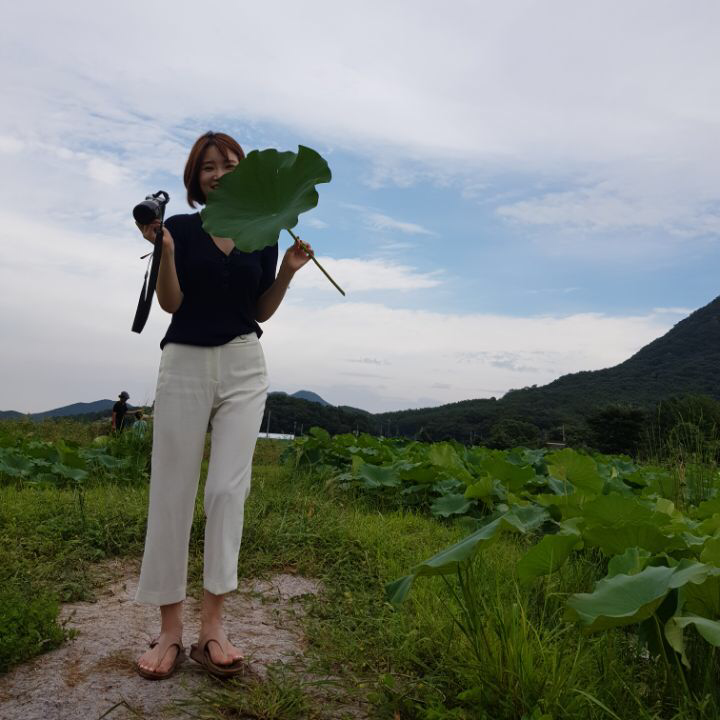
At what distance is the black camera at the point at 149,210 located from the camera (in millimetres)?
1989

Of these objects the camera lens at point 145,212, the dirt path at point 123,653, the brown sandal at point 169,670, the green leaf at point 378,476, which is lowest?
the dirt path at point 123,653

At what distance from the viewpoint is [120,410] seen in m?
10.3

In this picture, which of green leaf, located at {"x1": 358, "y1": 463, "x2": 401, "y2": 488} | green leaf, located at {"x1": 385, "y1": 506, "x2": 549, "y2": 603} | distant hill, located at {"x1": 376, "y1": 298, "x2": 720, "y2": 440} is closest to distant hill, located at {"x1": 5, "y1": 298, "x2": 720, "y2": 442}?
distant hill, located at {"x1": 376, "y1": 298, "x2": 720, "y2": 440}

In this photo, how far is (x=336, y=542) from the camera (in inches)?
136

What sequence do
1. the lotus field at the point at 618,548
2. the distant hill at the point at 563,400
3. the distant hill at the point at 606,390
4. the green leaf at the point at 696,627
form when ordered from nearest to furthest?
the green leaf at the point at 696,627 → the lotus field at the point at 618,548 → the distant hill at the point at 563,400 → the distant hill at the point at 606,390

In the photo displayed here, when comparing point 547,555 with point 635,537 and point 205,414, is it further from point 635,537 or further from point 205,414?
point 205,414

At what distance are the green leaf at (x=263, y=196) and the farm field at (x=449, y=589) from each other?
106 centimetres

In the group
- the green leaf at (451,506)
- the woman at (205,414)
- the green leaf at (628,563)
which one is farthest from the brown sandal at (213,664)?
the green leaf at (451,506)

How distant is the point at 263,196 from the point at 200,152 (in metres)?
0.29

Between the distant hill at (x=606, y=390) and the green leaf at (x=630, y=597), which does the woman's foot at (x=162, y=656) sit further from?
the distant hill at (x=606, y=390)

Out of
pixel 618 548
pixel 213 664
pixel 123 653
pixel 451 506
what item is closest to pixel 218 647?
pixel 213 664

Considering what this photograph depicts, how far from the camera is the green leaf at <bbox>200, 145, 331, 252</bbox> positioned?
2074 mm

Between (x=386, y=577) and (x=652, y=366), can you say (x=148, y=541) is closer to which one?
(x=386, y=577)

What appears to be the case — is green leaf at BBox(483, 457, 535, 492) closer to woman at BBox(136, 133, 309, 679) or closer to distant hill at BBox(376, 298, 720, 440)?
woman at BBox(136, 133, 309, 679)
